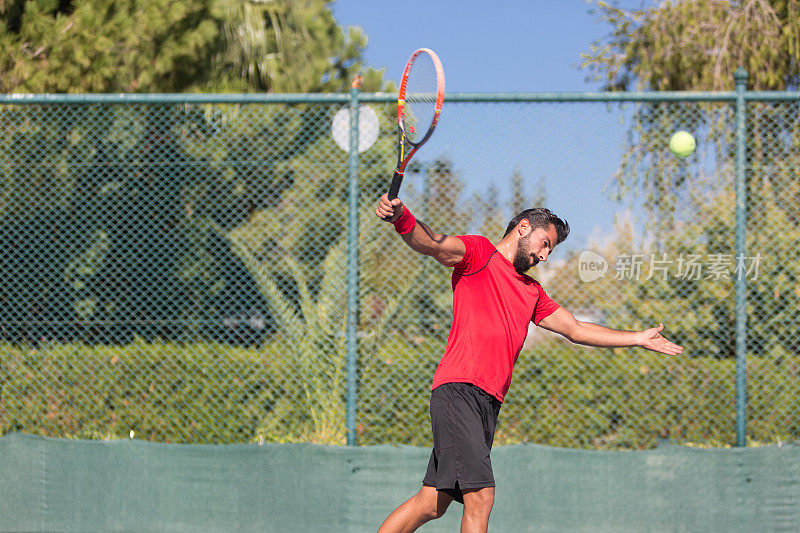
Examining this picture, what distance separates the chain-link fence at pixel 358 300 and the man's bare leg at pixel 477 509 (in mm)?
1746

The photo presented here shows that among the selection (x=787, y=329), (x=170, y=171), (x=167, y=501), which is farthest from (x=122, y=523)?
(x=787, y=329)

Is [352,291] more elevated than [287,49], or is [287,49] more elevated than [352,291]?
[287,49]

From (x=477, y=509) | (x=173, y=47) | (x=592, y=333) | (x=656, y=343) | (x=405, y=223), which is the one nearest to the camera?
(x=405, y=223)

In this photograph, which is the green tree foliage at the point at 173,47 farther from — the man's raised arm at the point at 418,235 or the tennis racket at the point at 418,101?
the man's raised arm at the point at 418,235

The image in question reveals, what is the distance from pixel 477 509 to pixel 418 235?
111 centimetres

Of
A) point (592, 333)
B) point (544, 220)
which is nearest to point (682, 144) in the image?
point (592, 333)

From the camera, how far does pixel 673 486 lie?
177 inches

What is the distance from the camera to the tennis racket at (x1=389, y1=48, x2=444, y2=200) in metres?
3.10

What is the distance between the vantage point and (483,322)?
3.24 metres

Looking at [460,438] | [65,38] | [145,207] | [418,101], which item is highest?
[65,38]

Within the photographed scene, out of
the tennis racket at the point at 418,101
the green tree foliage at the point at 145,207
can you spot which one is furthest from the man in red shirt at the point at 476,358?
the green tree foliage at the point at 145,207

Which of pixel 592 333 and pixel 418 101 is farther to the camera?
pixel 592 333

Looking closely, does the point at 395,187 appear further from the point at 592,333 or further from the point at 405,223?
the point at 592,333

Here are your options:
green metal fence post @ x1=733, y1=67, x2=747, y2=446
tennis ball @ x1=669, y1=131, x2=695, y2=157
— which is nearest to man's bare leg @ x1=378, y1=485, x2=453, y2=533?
green metal fence post @ x1=733, y1=67, x2=747, y2=446
